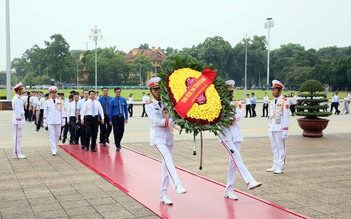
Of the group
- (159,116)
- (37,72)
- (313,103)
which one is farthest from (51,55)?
(159,116)

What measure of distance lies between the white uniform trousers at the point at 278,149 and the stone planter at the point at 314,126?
631cm

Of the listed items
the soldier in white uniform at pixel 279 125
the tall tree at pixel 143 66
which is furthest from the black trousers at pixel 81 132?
the tall tree at pixel 143 66

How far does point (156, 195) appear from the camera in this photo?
6.14 meters

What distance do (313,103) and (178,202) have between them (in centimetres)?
951

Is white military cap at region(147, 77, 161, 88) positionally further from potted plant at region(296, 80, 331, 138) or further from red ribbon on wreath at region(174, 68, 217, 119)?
potted plant at region(296, 80, 331, 138)

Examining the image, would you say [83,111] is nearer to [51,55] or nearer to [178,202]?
[178,202]

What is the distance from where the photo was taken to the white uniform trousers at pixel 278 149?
7895mm

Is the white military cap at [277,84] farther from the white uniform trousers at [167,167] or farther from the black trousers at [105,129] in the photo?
the black trousers at [105,129]

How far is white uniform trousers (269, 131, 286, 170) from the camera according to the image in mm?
7895

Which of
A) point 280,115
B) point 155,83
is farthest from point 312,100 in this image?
point 155,83

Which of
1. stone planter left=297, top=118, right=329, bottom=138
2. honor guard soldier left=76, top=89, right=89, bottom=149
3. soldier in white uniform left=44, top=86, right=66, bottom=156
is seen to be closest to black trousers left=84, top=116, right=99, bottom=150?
honor guard soldier left=76, top=89, right=89, bottom=149

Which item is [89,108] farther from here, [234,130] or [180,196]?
[234,130]

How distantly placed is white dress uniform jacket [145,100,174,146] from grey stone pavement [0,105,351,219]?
99 centimetres

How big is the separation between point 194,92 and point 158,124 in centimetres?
68
